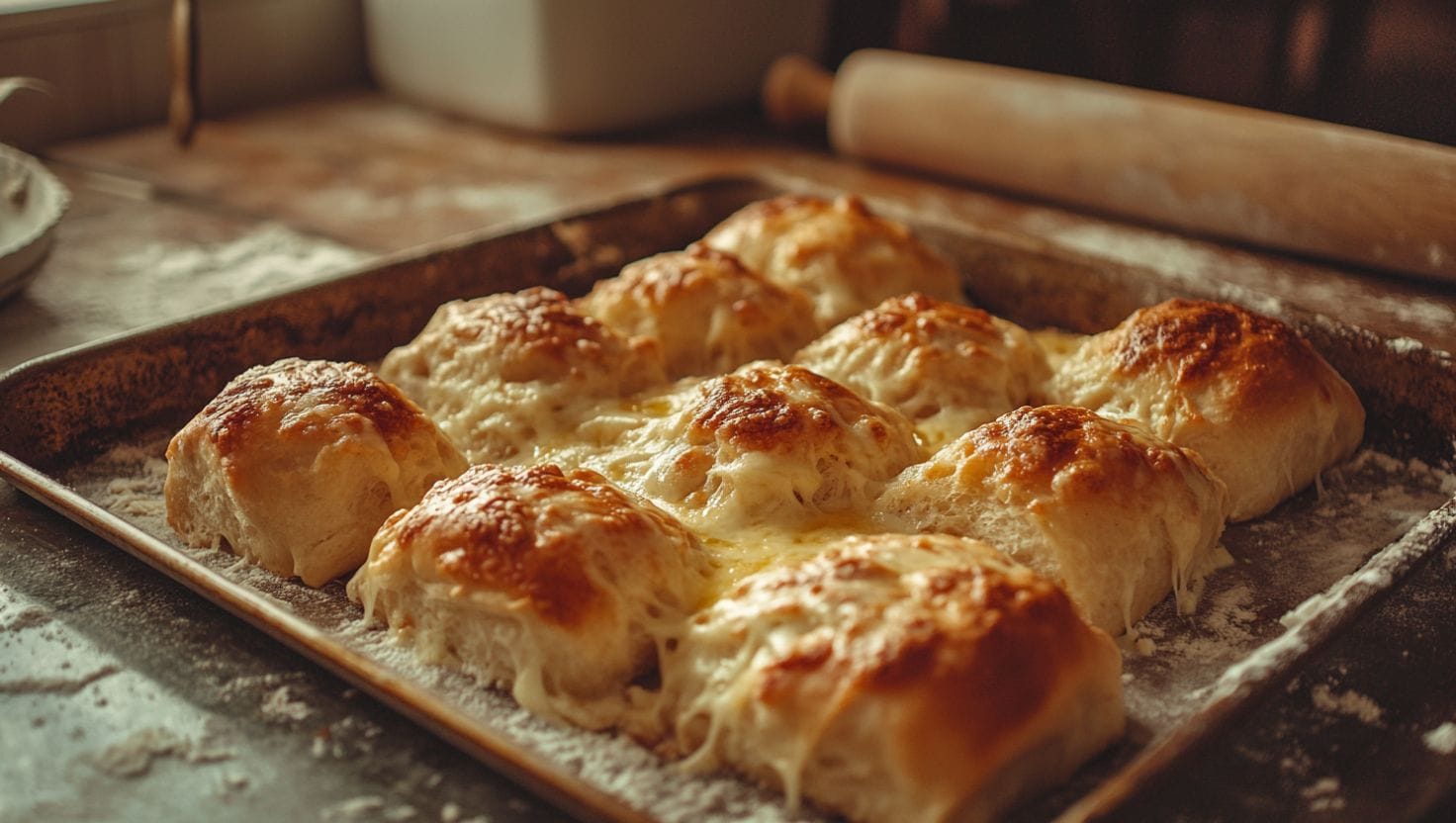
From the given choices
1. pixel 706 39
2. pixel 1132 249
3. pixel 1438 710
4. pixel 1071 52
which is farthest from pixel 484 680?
pixel 1071 52

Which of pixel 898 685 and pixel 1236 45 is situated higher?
pixel 1236 45

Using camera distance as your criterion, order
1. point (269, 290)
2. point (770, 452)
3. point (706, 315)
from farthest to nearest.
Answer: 1. point (269, 290)
2. point (706, 315)
3. point (770, 452)

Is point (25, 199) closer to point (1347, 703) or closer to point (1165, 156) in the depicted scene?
point (1165, 156)

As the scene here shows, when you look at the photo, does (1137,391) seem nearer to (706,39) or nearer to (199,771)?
(199,771)

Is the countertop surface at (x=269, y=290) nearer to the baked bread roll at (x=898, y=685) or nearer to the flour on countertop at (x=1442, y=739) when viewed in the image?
the flour on countertop at (x=1442, y=739)

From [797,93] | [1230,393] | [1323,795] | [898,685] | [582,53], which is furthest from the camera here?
[797,93]

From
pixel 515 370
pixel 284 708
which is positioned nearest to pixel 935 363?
pixel 515 370
